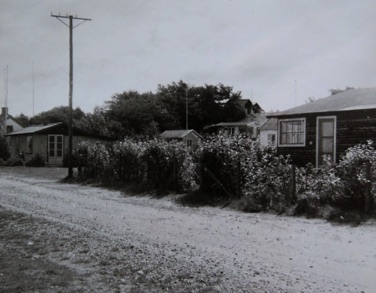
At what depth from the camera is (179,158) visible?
14.7 meters

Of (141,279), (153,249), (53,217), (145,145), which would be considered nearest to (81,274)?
(141,279)

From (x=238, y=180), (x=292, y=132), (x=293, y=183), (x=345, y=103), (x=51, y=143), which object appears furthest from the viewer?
(x=51, y=143)

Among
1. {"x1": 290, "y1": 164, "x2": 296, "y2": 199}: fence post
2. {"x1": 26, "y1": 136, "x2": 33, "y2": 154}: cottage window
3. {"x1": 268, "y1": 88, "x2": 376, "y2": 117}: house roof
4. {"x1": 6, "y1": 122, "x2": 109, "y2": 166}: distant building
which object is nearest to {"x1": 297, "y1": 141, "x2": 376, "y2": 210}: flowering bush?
{"x1": 290, "y1": 164, "x2": 296, "y2": 199}: fence post

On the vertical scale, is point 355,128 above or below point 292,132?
above

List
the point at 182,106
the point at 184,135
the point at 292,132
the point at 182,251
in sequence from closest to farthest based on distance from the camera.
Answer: the point at 182,251
the point at 292,132
the point at 184,135
the point at 182,106

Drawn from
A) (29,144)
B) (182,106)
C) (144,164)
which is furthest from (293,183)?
(182,106)

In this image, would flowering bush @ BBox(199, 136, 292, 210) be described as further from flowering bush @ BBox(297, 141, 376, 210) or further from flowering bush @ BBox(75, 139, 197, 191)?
flowering bush @ BBox(75, 139, 197, 191)

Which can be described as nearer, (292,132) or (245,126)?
(292,132)

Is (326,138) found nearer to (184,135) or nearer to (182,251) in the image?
(182,251)

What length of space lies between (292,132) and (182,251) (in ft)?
47.1

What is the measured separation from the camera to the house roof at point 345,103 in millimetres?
17045

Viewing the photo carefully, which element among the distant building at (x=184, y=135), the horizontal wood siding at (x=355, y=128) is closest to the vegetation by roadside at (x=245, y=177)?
the horizontal wood siding at (x=355, y=128)

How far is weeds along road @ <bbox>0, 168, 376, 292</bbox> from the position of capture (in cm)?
503

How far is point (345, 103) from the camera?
712 inches
